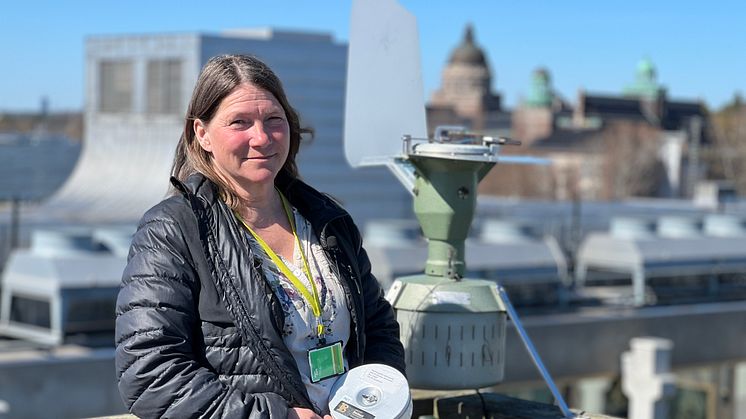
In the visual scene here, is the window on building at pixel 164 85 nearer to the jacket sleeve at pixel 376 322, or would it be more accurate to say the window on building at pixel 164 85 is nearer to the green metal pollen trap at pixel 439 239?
the green metal pollen trap at pixel 439 239

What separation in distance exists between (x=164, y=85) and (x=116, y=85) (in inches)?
107

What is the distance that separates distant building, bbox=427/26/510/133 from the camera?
15212cm

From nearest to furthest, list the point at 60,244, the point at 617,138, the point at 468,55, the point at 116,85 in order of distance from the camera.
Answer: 1. the point at 60,244
2. the point at 116,85
3. the point at 617,138
4. the point at 468,55

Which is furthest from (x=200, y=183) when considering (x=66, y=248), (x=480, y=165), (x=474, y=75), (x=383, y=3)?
(x=474, y=75)

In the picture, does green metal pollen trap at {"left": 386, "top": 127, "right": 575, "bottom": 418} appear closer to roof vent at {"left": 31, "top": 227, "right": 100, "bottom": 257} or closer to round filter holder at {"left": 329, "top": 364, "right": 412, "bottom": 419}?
round filter holder at {"left": 329, "top": 364, "right": 412, "bottom": 419}

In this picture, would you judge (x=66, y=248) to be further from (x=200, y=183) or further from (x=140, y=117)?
(x=140, y=117)

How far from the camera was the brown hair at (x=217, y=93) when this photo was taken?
10.4 feet

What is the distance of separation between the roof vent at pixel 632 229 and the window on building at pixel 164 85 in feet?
68.8

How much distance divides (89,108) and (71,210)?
252 inches

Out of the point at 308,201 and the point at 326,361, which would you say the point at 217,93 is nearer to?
the point at 308,201

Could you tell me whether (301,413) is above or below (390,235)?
above

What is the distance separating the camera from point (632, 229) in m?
30.1

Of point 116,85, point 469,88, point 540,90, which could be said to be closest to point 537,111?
point 540,90

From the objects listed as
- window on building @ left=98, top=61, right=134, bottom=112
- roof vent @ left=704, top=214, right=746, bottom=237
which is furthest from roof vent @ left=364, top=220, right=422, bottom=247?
window on building @ left=98, top=61, right=134, bottom=112
